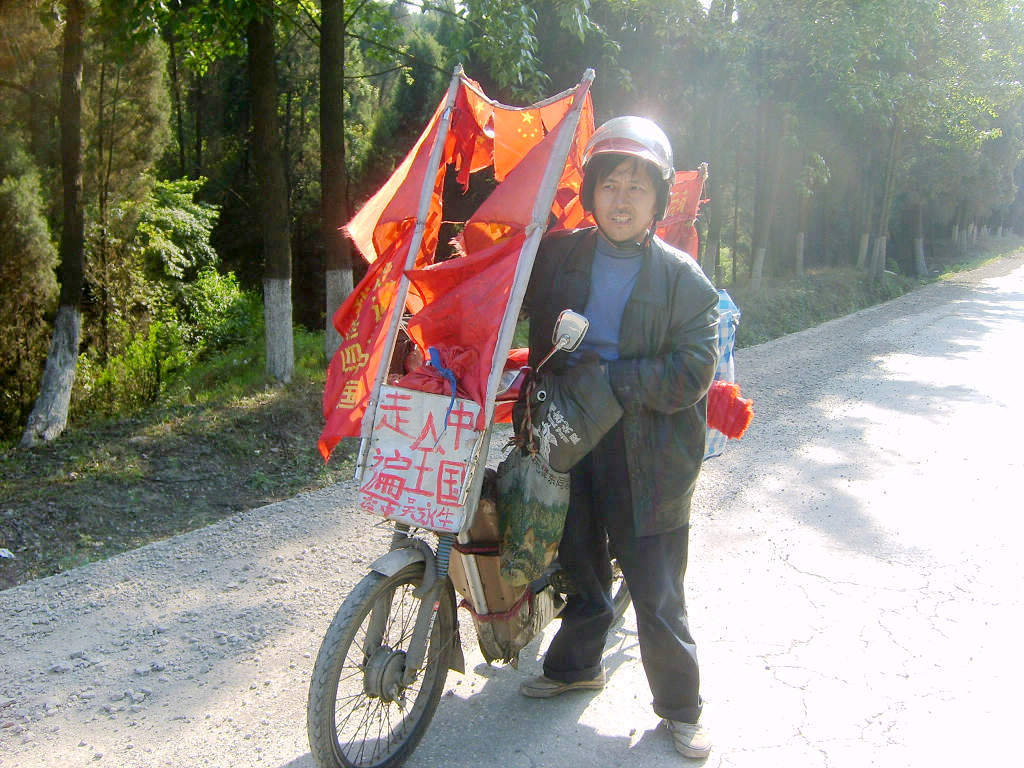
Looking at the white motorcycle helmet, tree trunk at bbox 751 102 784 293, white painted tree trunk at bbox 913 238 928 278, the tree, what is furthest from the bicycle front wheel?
white painted tree trunk at bbox 913 238 928 278

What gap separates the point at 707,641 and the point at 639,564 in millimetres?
1006

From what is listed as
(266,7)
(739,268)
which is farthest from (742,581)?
(739,268)

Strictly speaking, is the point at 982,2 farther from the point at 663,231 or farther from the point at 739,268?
the point at 663,231

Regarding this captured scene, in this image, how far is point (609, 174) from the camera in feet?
9.18

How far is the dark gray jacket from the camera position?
8.58 ft

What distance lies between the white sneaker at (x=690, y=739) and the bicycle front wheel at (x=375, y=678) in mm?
843

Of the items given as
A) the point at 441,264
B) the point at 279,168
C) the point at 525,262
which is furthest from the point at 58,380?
the point at 525,262

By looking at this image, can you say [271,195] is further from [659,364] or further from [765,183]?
[765,183]

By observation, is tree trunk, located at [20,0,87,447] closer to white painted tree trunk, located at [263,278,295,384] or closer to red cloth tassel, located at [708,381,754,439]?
white painted tree trunk, located at [263,278,295,384]

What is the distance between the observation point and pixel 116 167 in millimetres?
14148

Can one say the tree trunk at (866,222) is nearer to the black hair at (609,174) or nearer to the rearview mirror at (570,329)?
the black hair at (609,174)

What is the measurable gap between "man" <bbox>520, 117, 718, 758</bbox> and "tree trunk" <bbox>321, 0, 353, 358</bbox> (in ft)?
16.5

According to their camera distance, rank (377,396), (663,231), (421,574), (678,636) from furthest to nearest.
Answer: (663,231)
(678,636)
(421,574)
(377,396)

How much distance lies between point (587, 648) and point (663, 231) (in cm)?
187
